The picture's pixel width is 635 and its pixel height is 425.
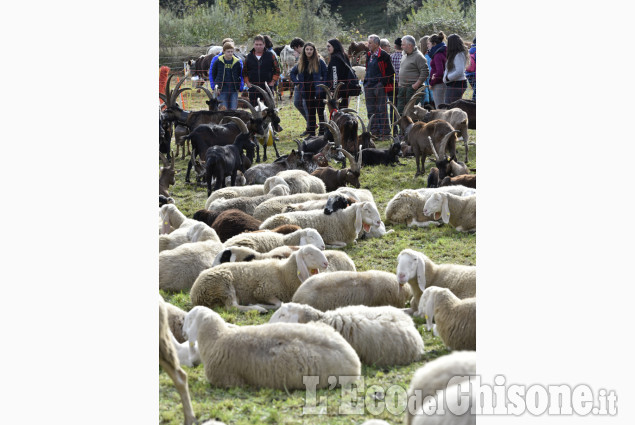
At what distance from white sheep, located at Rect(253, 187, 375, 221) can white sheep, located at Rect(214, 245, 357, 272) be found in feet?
6.96

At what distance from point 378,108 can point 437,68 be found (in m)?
1.65

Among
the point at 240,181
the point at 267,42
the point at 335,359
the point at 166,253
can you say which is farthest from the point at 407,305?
the point at 267,42

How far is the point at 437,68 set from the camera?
14859mm

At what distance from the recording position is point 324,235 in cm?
843

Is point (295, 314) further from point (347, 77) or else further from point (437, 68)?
point (347, 77)

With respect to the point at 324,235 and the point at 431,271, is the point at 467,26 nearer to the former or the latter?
the point at 324,235

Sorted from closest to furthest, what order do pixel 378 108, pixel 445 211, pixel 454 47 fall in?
pixel 445 211
pixel 454 47
pixel 378 108

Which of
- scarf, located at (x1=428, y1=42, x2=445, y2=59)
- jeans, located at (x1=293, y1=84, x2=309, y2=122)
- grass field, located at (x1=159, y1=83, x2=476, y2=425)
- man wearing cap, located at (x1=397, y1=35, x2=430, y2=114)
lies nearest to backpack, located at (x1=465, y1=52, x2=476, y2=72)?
scarf, located at (x1=428, y1=42, x2=445, y2=59)

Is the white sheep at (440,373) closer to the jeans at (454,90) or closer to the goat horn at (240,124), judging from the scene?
the goat horn at (240,124)

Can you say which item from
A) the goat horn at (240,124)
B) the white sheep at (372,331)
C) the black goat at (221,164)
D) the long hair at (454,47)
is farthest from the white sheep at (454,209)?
the long hair at (454,47)

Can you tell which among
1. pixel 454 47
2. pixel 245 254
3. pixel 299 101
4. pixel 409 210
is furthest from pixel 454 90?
pixel 245 254

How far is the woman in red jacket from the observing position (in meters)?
14.8

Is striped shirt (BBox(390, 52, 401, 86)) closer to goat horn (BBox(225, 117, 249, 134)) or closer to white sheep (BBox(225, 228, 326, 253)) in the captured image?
goat horn (BBox(225, 117, 249, 134))

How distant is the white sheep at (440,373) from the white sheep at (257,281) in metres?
2.72
